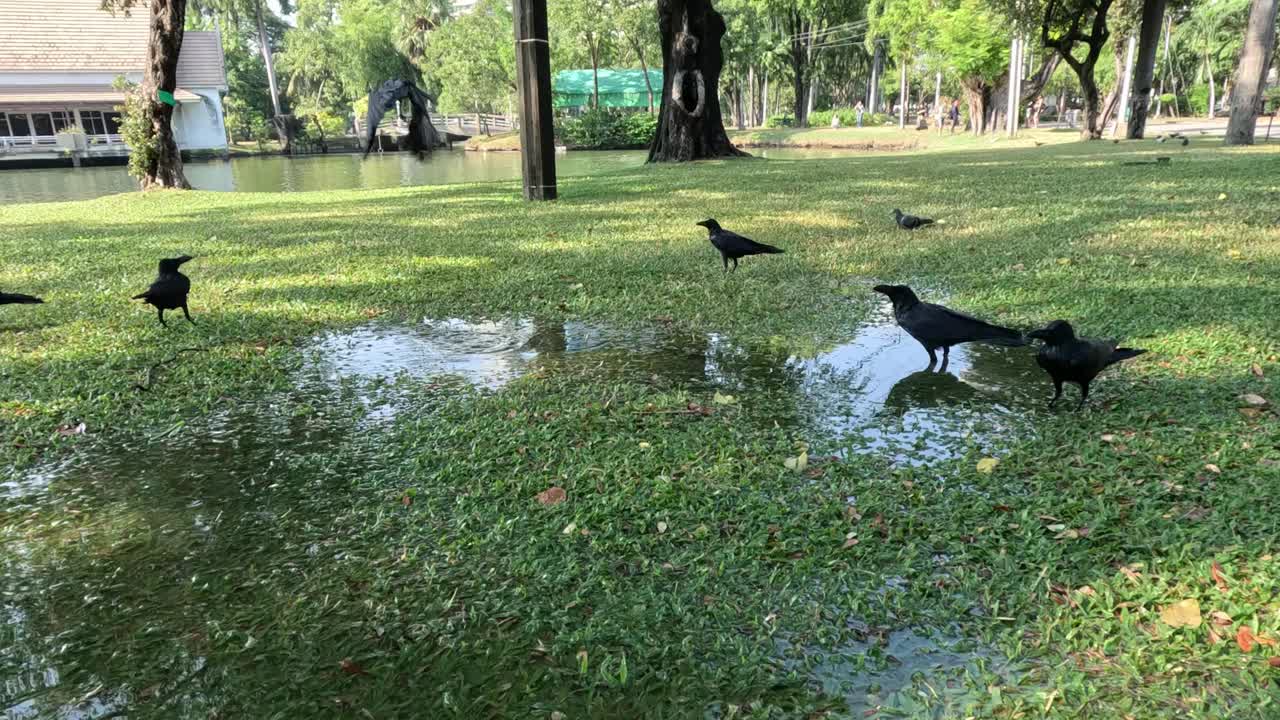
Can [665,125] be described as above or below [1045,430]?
above

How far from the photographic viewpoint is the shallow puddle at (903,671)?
5.76 feet

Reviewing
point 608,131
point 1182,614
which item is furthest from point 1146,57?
point 608,131

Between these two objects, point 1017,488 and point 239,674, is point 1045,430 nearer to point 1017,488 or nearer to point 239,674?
point 1017,488

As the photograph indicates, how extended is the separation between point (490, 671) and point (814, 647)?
782 mm

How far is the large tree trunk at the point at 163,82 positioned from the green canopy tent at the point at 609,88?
38183mm

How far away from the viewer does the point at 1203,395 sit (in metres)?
3.29

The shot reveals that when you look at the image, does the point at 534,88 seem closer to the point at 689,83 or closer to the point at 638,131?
the point at 689,83

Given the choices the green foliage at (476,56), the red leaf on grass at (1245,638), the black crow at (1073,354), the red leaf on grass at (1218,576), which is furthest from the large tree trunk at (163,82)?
the green foliage at (476,56)

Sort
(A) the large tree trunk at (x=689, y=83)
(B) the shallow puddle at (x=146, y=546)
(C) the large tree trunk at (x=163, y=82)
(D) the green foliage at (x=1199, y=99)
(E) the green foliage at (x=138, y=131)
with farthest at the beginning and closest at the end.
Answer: (D) the green foliage at (x=1199, y=99) → (A) the large tree trunk at (x=689, y=83) → (E) the green foliage at (x=138, y=131) → (C) the large tree trunk at (x=163, y=82) → (B) the shallow puddle at (x=146, y=546)

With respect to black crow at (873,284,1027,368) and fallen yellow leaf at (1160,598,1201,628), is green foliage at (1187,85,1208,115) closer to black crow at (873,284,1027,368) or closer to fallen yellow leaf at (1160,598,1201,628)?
black crow at (873,284,1027,368)

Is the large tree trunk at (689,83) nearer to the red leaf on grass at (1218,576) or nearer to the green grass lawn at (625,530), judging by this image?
the green grass lawn at (625,530)

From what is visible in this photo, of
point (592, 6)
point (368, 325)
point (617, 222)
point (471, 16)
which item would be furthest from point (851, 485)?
point (471, 16)

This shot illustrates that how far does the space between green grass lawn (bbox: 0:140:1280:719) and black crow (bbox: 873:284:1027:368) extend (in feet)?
1.39

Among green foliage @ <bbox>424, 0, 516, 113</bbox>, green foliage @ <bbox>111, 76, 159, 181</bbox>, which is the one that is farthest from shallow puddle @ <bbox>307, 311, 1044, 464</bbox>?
green foliage @ <bbox>424, 0, 516, 113</bbox>
